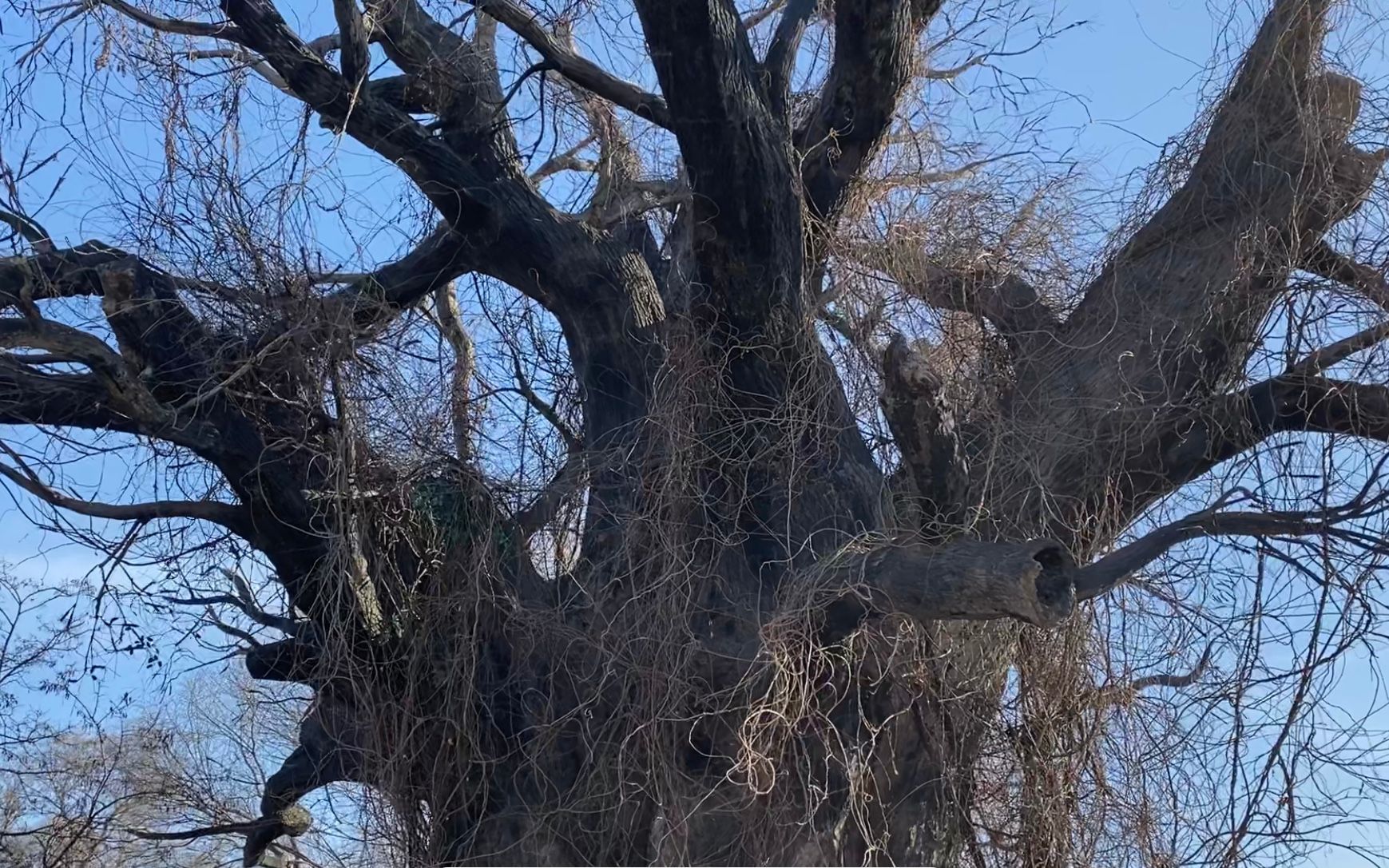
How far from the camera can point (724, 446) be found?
6.00m

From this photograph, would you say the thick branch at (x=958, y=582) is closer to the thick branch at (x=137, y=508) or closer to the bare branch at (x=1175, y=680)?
the bare branch at (x=1175, y=680)

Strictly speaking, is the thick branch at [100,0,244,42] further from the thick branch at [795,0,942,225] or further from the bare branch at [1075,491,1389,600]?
the bare branch at [1075,491,1389,600]

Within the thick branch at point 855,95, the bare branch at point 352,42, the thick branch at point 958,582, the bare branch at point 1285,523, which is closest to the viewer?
the thick branch at point 958,582

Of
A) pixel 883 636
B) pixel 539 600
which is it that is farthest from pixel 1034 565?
pixel 539 600

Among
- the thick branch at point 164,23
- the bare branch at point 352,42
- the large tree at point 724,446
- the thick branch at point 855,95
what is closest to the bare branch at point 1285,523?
the large tree at point 724,446

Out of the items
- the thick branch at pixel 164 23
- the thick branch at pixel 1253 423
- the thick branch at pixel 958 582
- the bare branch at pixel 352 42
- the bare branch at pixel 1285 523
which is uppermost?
the thick branch at pixel 164 23

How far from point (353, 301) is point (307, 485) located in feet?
2.64

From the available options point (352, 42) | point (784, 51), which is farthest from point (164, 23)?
point (784, 51)

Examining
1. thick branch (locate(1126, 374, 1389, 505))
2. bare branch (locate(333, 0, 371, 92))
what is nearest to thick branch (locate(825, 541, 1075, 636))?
thick branch (locate(1126, 374, 1389, 505))

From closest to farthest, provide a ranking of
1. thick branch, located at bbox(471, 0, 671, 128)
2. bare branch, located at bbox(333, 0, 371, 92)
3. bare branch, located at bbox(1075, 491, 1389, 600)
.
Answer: bare branch, located at bbox(1075, 491, 1389, 600) → bare branch, located at bbox(333, 0, 371, 92) → thick branch, located at bbox(471, 0, 671, 128)

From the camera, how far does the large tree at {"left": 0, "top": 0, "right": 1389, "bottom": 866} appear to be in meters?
5.45

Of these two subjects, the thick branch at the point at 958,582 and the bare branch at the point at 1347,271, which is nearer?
the thick branch at the point at 958,582

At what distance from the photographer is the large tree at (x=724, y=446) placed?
545 cm

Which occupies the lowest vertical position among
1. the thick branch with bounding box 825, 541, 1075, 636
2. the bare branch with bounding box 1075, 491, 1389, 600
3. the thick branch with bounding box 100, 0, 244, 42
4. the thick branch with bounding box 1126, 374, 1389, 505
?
the thick branch with bounding box 825, 541, 1075, 636
